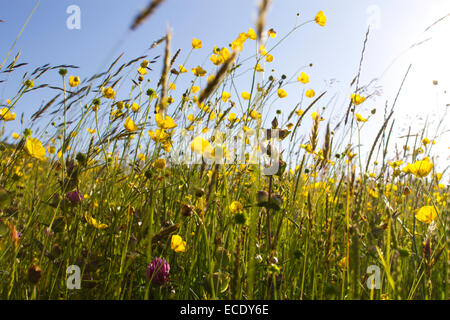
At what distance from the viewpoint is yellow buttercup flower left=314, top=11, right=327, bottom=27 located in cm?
204

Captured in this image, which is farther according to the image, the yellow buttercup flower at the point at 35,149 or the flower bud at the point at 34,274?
the yellow buttercup flower at the point at 35,149

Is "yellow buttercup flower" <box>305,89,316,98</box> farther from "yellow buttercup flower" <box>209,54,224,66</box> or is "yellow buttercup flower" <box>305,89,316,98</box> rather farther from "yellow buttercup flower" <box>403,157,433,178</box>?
"yellow buttercup flower" <box>403,157,433,178</box>

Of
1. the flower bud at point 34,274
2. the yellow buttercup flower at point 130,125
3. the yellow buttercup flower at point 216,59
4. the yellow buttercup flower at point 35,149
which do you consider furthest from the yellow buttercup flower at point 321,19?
the flower bud at point 34,274

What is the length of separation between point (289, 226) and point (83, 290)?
1078 millimetres

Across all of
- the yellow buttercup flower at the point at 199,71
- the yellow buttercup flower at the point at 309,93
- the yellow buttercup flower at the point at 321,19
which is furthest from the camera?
the yellow buttercup flower at the point at 309,93

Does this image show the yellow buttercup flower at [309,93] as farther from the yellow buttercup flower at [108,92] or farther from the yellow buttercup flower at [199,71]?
the yellow buttercup flower at [108,92]

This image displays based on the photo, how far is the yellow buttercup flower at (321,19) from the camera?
6.70 ft

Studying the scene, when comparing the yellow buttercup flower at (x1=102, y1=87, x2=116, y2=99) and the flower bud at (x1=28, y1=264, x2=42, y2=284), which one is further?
the yellow buttercup flower at (x1=102, y1=87, x2=116, y2=99)

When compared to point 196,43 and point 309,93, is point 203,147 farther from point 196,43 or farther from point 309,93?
point 309,93

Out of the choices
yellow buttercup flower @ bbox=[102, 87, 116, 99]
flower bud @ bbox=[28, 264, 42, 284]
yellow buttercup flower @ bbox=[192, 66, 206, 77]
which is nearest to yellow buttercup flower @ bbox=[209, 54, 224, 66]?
yellow buttercup flower @ bbox=[192, 66, 206, 77]
